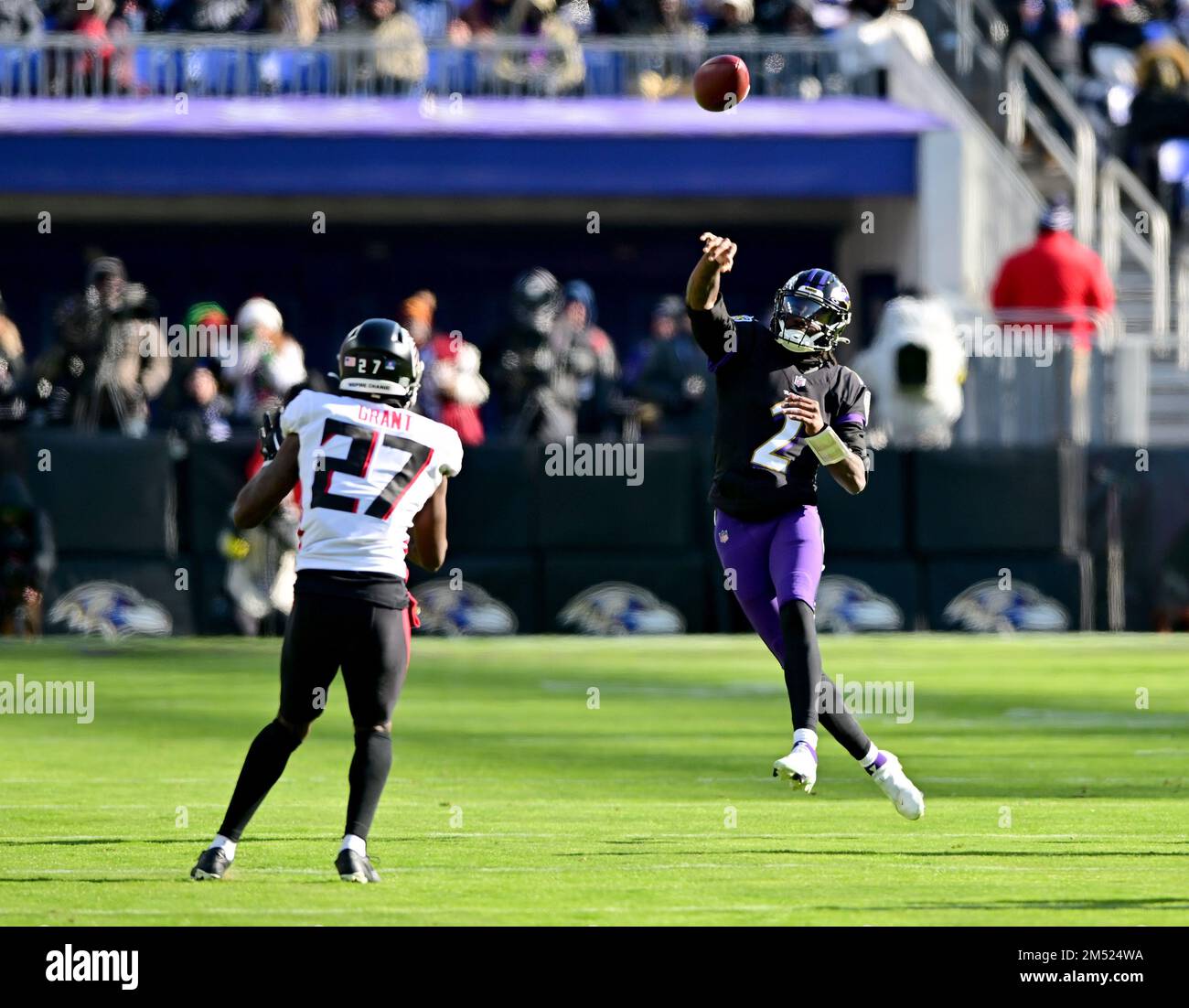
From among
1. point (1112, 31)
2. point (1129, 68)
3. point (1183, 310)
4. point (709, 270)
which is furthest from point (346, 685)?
point (1112, 31)

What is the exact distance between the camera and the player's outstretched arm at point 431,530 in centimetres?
885

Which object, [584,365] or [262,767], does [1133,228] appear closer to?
[584,365]

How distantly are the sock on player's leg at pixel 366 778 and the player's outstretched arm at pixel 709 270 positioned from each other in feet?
7.83

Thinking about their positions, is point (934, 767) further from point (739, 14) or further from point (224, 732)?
point (739, 14)

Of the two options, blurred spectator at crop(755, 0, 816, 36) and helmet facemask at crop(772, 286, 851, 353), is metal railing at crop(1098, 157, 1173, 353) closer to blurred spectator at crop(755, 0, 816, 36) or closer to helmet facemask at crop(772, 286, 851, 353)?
blurred spectator at crop(755, 0, 816, 36)

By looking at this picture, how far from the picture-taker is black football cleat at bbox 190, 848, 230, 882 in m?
8.60

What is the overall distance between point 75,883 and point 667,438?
1312 centimetres

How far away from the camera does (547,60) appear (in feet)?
94.4

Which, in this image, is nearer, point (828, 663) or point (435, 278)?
point (828, 663)

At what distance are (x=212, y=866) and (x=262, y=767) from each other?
14.0 inches
